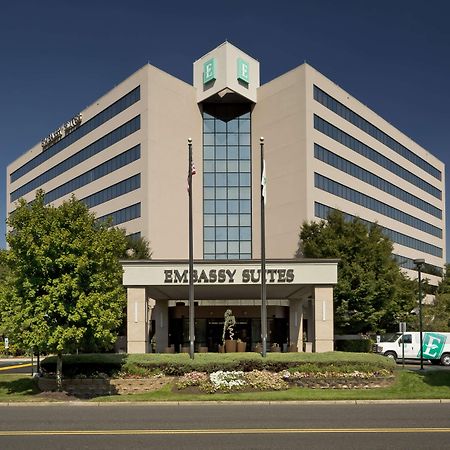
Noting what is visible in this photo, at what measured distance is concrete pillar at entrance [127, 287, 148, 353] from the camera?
30203mm

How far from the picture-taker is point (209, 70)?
199 ft

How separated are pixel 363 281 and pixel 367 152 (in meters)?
28.8

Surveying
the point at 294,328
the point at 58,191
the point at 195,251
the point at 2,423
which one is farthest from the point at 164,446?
the point at 58,191

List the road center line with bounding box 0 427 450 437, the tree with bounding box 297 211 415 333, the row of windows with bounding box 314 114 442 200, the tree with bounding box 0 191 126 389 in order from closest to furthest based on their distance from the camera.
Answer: the road center line with bounding box 0 427 450 437
the tree with bounding box 0 191 126 389
the tree with bounding box 297 211 415 333
the row of windows with bounding box 314 114 442 200

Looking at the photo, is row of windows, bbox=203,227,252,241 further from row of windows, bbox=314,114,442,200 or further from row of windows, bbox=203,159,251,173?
row of windows, bbox=314,114,442,200

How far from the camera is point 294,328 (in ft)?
146

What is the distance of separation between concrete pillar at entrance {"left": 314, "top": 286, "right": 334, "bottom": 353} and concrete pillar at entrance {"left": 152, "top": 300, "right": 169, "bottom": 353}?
15.0m

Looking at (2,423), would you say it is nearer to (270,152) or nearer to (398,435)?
(398,435)

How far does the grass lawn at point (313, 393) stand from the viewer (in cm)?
2217

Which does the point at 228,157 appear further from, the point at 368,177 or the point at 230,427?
the point at 230,427

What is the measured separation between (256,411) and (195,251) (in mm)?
41408

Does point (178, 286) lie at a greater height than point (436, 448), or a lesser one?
greater

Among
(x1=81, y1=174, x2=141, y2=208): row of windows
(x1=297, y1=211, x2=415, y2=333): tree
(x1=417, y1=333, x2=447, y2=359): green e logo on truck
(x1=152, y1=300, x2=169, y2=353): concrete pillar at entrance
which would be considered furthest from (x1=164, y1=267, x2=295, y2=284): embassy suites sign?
(x1=81, y1=174, x2=141, y2=208): row of windows

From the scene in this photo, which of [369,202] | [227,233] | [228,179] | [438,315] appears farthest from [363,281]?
[369,202]
